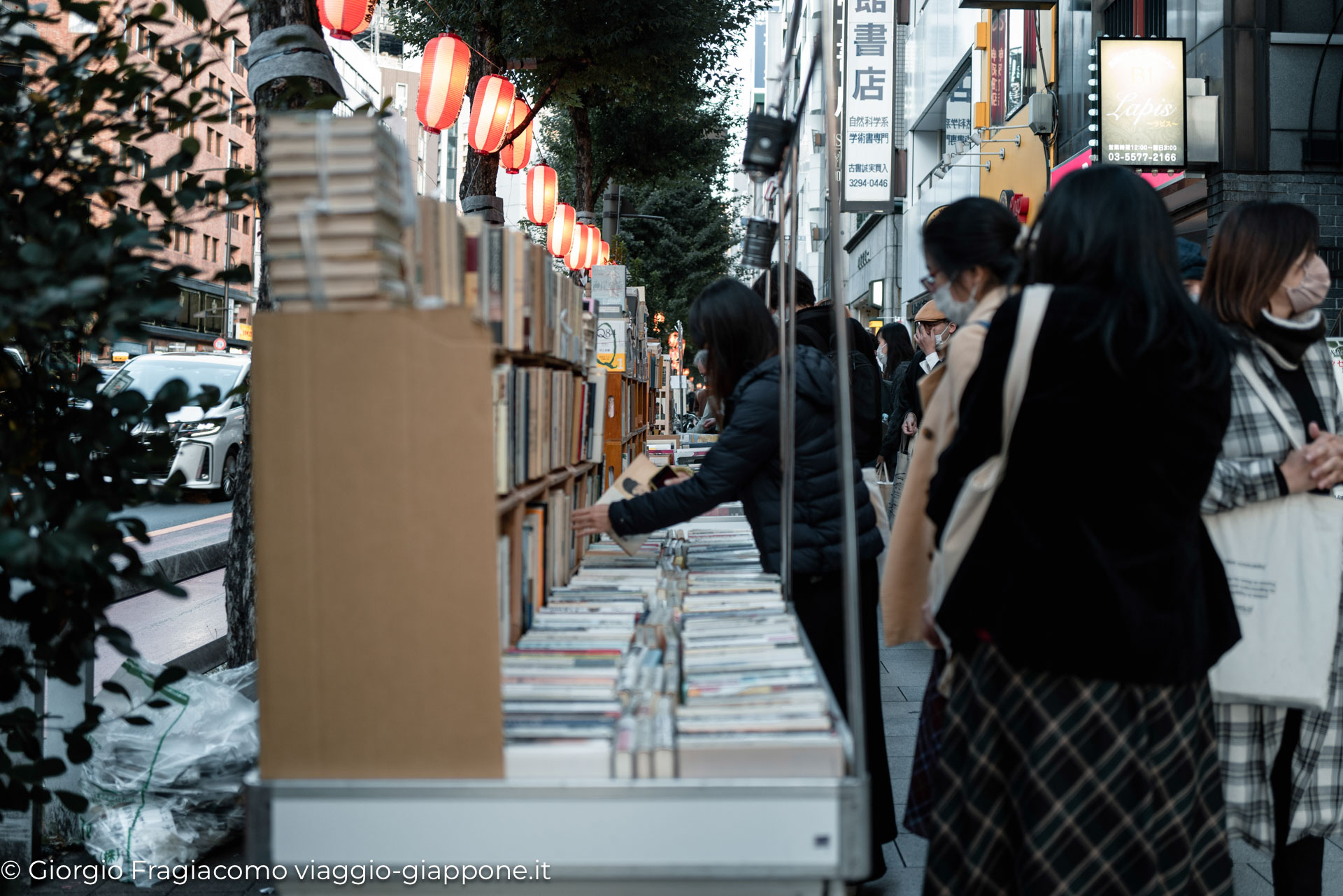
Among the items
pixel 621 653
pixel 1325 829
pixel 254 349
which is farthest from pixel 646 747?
pixel 1325 829

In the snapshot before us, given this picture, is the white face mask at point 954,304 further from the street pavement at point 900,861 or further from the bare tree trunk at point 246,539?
the bare tree trunk at point 246,539

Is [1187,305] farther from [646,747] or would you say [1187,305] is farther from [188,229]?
[188,229]

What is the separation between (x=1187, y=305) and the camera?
2035mm

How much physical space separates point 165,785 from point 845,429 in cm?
256

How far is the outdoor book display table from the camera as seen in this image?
5.91 ft

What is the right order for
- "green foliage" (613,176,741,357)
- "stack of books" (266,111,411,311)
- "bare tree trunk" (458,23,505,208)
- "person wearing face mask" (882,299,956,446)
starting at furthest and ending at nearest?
"green foliage" (613,176,741,357) → "bare tree trunk" (458,23,505,208) → "person wearing face mask" (882,299,956,446) → "stack of books" (266,111,411,311)

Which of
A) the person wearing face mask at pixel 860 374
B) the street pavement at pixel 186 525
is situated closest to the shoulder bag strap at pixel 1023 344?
the person wearing face mask at pixel 860 374

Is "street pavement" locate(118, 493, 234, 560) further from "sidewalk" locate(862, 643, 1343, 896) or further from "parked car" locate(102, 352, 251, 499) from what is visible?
"sidewalk" locate(862, 643, 1343, 896)

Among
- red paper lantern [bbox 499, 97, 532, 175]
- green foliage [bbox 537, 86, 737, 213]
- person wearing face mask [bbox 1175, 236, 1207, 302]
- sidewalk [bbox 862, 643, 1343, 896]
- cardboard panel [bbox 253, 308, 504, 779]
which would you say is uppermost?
green foliage [bbox 537, 86, 737, 213]

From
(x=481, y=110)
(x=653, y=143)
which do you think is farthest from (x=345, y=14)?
(x=653, y=143)

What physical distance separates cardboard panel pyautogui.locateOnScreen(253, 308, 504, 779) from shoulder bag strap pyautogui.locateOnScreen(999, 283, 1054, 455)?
38.0 inches

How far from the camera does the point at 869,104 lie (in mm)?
15008

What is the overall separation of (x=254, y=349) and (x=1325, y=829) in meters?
2.75

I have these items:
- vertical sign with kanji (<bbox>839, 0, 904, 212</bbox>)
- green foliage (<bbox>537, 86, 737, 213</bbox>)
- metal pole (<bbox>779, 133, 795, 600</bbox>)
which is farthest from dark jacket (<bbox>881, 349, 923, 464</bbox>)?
green foliage (<bbox>537, 86, 737, 213</bbox>)
